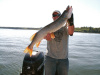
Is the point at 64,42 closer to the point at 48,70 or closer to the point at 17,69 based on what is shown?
the point at 48,70

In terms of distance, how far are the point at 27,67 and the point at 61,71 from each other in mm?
1552

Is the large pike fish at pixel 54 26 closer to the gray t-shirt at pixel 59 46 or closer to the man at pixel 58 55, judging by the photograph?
the man at pixel 58 55

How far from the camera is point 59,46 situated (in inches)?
128

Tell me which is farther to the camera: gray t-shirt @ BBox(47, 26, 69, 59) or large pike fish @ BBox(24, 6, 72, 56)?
gray t-shirt @ BBox(47, 26, 69, 59)

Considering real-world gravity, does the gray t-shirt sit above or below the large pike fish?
below

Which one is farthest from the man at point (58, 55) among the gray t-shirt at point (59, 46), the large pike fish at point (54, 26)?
the large pike fish at point (54, 26)

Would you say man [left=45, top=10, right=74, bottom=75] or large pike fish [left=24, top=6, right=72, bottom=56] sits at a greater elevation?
large pike fish [left=24, top=6, right=72, bottom=56]

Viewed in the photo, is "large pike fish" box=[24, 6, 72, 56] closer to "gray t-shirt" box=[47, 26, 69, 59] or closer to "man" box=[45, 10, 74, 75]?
"man" box=[45, 10, 74, 75]

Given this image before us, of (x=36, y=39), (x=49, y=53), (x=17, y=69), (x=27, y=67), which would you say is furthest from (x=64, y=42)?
(x=17, y=69)

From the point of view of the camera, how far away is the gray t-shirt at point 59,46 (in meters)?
3.22

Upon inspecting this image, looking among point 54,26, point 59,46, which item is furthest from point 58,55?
point 54,26

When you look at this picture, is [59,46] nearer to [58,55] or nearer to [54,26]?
[58,55]

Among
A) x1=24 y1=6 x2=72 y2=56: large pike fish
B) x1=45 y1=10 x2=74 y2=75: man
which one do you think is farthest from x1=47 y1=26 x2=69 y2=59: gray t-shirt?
x1=24 y1=6 x2=72 y2=56: large pike fish

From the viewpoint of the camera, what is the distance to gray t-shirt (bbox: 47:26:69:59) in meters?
3.22
